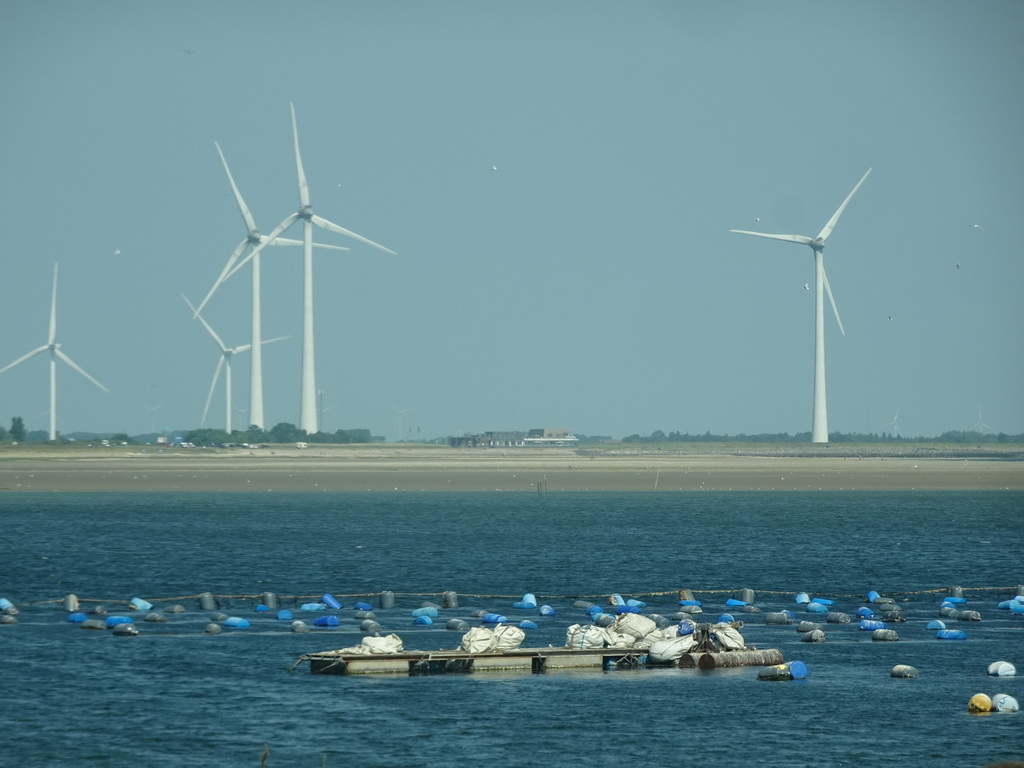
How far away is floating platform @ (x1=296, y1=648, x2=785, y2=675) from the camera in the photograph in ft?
137

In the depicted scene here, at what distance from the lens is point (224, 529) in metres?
96.4

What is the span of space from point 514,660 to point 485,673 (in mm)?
972

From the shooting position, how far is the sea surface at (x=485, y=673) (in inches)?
1321

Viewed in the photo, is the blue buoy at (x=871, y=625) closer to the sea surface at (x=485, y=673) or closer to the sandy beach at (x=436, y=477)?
the sea surface at (x=485, y=673)

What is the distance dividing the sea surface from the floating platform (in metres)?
0.48

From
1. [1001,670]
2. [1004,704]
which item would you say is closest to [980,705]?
[1004,704]

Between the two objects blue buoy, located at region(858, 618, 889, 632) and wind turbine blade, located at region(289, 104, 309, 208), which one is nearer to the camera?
blue buoy, located at region(858, 618, 889, 632)

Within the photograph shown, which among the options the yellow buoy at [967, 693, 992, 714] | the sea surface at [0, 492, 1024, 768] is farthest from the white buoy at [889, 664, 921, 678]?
the yellow buoy at [967, 693, 992, 714]

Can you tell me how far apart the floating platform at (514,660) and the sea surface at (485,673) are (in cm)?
48

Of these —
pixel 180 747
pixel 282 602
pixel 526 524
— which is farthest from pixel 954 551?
pixel 180 747

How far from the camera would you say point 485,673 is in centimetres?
4256

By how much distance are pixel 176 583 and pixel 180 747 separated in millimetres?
32392

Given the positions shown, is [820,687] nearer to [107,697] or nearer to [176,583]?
[107,697]

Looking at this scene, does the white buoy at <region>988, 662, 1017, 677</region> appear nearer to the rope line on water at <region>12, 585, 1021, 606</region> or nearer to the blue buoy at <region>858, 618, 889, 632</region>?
the blue buoy at <region>858, 618, 889, 632</region>
